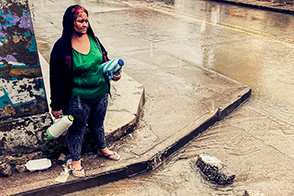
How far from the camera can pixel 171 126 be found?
386cm

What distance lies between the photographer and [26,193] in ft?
8.84

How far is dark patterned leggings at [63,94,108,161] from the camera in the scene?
2.69m

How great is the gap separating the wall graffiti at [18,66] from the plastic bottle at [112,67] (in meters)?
0.70

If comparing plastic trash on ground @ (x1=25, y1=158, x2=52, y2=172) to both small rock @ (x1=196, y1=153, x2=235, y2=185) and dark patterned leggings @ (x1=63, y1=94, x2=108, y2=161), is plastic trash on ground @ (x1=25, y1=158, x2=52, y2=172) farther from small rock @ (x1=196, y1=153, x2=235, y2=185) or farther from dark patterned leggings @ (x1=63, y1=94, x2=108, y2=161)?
small rock @ (x1=196, y1=153, x2=235, y2=185)

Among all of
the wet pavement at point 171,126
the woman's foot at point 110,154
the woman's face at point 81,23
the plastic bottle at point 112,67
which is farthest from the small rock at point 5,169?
the woman's face at point 81,23

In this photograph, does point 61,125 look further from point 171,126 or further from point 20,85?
point 171,126

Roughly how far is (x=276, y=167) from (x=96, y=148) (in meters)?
2.04

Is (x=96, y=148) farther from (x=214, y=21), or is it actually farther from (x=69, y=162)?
(x=214, y=21)

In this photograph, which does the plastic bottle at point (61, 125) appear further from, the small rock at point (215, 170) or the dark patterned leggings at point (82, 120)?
the small rock at point (215, 170)

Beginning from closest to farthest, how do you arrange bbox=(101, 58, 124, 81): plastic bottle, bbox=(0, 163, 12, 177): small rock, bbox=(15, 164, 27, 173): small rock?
bbox=(101, 58, 124, 81): plastic bottle < bbox=(0, 163, 12, 177): small rock < bbox=(15, 164, 27, 173): small rock

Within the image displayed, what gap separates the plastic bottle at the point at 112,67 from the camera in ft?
8.66

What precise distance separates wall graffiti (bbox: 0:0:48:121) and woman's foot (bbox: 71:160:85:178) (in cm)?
66

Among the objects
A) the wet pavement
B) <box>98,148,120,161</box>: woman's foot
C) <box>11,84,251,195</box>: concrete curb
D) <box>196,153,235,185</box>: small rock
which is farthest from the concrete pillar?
<box>196,153,235,185</box>: small rock

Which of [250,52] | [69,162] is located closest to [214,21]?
[250,52]
